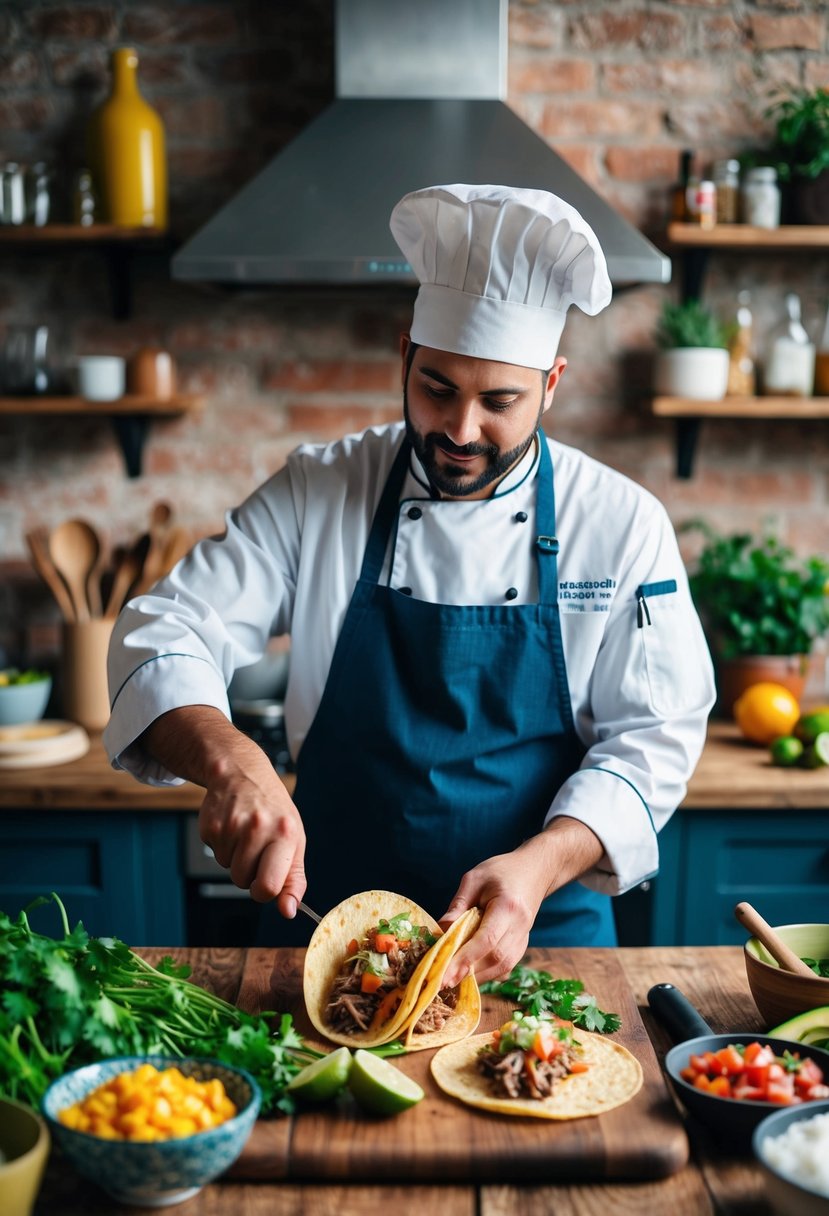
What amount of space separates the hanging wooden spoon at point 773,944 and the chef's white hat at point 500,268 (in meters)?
0.78

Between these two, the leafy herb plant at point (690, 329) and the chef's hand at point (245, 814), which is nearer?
the chef's hand at point (245, 814)

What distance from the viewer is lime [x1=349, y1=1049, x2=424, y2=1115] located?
110 cm

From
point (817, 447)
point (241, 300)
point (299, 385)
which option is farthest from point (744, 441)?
point (241, 300)

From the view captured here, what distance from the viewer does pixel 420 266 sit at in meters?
1.71

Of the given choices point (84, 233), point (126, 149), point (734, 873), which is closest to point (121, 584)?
point (84, 233)

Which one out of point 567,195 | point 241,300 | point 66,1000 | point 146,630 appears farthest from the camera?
point 241,300

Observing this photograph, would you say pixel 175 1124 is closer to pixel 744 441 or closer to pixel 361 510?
pixel 361 510

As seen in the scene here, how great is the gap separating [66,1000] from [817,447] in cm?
242

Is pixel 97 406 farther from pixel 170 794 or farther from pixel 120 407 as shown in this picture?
pixel 170 794

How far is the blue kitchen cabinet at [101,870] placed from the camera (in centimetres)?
236

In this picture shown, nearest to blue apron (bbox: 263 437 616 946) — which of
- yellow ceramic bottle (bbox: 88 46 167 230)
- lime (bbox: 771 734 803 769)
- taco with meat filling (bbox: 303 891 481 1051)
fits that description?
taco with meat filling (bbox: 303 891 481 1051)

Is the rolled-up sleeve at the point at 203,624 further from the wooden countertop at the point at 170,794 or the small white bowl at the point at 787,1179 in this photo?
the small white bowl at the point at 787,1179

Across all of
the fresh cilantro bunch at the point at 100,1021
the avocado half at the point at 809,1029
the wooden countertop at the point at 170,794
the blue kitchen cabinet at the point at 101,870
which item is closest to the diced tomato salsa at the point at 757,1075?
the avocado half at the point at 809,1029

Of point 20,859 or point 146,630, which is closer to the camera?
point 146,630
